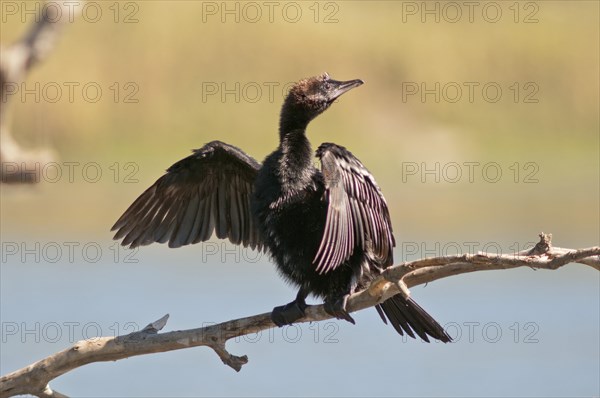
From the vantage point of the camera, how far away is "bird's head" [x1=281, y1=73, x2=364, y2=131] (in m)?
7.43

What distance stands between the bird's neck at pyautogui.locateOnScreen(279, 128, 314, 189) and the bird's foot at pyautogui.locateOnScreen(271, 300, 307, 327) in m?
0.64

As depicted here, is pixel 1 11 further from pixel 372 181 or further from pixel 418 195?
pixel 372 181

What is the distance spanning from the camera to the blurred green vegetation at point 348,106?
17828 millimetres

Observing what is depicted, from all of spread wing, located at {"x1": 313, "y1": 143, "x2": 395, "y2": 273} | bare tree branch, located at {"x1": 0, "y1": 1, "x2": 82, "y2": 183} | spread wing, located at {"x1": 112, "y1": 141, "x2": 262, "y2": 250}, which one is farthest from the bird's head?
bare tree branch, located at {"x1": 0, "y1": 1, "x2": 82, "y2": 183}

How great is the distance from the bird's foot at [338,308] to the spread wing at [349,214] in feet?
0.56

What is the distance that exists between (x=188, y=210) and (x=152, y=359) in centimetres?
427

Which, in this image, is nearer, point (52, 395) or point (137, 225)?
point (52, 395)

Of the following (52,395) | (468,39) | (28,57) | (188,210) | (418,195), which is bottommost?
(52,395)

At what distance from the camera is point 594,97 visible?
20047 mm

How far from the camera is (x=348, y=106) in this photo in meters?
19.0

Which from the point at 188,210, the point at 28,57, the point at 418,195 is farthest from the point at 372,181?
the point at 418,195

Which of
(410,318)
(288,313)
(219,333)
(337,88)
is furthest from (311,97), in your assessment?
(219,333)

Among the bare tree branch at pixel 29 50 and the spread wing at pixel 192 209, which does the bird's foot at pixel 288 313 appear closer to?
the spread wing at pixel 192 209

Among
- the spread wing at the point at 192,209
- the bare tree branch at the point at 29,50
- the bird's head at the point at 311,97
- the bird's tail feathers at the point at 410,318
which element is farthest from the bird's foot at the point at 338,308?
the bare tree branch at the point at 29,50
